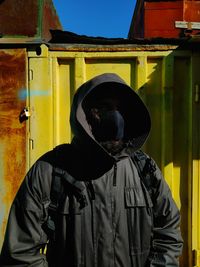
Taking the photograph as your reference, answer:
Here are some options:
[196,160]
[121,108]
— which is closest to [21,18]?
[196,160]

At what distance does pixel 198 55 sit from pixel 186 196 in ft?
4.32

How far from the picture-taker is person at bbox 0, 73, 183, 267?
161 cm

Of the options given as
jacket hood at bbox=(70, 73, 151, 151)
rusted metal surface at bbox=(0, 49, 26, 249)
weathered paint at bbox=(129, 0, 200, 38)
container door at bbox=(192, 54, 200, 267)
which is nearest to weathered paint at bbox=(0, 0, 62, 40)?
rusted metal surface at bbox=(0, 49, 26, 249)

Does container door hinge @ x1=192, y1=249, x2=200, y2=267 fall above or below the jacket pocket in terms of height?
below

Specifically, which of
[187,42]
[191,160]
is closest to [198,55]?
[187,42]

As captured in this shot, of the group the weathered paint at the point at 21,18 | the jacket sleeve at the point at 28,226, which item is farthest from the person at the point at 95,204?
the weathered paint at the point at 21,18

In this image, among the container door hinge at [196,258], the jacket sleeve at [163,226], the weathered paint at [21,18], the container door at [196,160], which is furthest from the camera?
the weathered paint at [21,18]

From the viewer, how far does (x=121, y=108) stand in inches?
70.1

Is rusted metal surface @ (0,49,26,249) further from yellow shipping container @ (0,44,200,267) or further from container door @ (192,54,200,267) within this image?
container door @ (192,54,200,267)

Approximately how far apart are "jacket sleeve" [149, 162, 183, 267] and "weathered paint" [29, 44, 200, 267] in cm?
196

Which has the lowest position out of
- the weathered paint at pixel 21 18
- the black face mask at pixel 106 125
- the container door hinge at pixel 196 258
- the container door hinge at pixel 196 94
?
the container door hinge at pixel 196 258

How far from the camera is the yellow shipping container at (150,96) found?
3703mm

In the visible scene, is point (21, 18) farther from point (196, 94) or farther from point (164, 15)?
point (164, 15)

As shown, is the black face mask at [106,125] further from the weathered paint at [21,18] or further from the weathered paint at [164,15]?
the weathered paint at [164,15]
